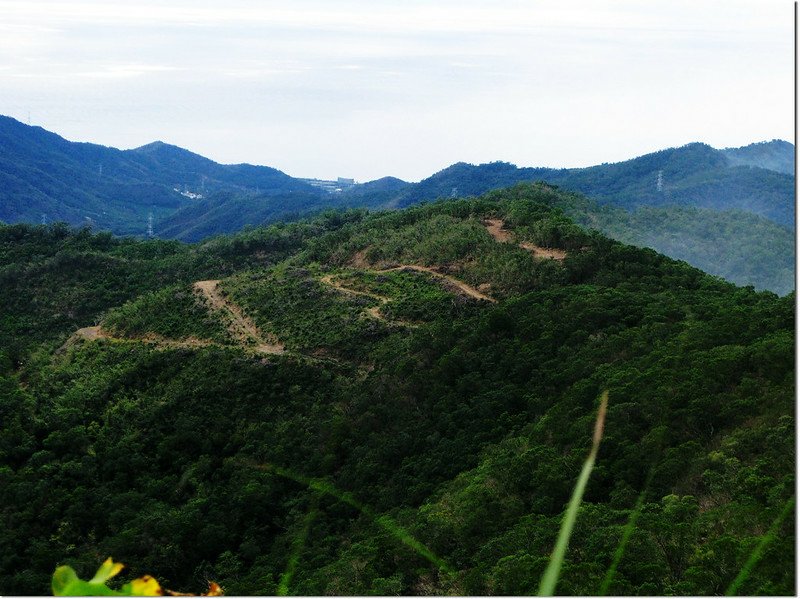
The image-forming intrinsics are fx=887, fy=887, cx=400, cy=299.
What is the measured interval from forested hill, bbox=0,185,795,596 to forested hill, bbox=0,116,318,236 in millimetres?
95670

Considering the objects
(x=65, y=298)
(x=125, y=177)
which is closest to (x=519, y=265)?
(x=65, y=298)

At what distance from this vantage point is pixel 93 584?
10.8ft

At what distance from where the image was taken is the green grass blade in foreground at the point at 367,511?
1346 centimetres

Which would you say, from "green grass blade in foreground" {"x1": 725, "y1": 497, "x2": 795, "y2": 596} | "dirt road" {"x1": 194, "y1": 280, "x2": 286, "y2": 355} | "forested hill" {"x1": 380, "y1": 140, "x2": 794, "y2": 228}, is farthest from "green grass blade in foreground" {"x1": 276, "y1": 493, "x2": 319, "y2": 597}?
"forested hill" {"x1": 380, "y1": 140, "x2": 794, "y2": 228}

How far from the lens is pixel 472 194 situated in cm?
10650

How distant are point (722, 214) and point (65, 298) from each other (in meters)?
45.3

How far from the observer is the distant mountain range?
2200 inches

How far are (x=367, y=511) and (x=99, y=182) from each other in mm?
148138

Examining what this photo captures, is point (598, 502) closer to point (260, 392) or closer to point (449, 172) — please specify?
point (260, 392)

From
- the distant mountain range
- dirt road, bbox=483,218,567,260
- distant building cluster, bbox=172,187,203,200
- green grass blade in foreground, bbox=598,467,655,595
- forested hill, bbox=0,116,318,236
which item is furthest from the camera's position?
distant building cluster, bbox=172,187,203,200

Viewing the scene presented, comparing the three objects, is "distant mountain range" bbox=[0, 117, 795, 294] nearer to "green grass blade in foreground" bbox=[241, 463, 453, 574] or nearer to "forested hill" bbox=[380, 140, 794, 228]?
"forested hill" bbox=[380, 140, 794, 228]

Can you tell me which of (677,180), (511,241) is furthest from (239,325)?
(677,180)

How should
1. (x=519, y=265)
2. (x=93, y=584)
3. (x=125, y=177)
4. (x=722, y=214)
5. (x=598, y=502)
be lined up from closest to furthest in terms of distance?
(x=93, y=584) < (x=598, y=502) < (x=519, y=265) < (x=722, y=214) < (x=125, y=177)

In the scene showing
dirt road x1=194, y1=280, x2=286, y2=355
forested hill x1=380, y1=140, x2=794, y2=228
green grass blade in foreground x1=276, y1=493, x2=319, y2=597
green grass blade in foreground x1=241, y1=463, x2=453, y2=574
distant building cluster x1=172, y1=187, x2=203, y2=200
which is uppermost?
forested hill x1=380, y1=140, x2=794, y2=228
